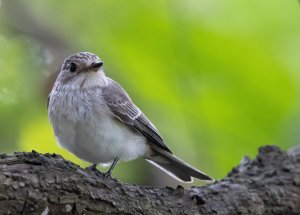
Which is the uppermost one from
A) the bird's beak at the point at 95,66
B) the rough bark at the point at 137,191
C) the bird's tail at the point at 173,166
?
the bird's beak at the point at 95,66

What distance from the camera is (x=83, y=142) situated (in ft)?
12.3

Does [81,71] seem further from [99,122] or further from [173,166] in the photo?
[173,166]

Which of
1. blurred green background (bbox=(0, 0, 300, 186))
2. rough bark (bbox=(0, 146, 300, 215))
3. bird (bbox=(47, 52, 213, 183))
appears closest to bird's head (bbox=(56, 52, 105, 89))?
bird (bbox=(47, 52, 213, 183))

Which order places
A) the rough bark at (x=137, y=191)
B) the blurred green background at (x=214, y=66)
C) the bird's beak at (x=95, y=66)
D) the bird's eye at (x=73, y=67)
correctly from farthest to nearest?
the bird's eye at (x=73, y=67) < the bird's beak at (x=95, y=66) < the blurred green background at (x=214, y=66) < the rough bark at (x=137, y=191)

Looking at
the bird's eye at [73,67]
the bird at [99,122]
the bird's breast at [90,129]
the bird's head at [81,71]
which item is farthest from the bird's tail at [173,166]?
the bird's eye at [73,67]

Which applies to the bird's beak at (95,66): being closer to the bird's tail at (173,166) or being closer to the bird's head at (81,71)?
the bird's head at (81,71)

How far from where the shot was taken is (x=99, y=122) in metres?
3.81

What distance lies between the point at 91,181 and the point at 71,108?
39.9 inches

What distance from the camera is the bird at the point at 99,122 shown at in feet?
12.4

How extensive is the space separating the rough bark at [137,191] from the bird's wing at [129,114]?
54cm

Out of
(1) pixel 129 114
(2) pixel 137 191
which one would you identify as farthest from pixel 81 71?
(2) pixel 137 191

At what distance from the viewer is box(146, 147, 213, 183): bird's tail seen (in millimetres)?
4199

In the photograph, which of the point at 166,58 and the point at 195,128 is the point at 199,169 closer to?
the point at 195,128

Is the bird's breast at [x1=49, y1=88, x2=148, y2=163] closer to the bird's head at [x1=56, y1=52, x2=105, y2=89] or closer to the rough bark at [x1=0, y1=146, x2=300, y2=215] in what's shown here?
the bird's head at [x1=56, y1=52, x2=105, y2=89]
